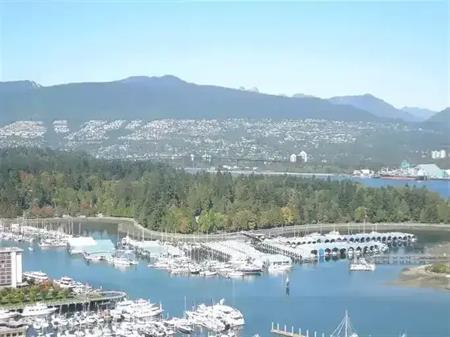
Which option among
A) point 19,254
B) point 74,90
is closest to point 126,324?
point 19,254

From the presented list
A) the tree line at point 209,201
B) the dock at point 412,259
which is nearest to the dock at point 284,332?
the dock at point 412,259

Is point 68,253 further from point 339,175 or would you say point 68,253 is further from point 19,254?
point 339,175

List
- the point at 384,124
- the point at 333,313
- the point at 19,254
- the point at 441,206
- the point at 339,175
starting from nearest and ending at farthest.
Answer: the point at 333,313 → the point at 19,254 → the point at 441,206 → the point at 339,175 → the point at 384,124

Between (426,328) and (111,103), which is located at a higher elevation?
(111,103)

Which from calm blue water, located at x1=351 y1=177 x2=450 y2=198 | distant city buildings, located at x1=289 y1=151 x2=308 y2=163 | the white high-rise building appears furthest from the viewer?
the white high-rise building

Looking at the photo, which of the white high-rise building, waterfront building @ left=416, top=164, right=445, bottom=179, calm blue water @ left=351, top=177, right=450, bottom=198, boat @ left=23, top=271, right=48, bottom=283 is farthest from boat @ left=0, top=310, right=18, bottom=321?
the white high-rise building

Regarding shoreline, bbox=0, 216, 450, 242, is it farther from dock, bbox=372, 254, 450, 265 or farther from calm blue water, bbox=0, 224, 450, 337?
dock, bbox=372, 254, 450, 265

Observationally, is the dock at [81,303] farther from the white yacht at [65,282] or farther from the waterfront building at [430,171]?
the waterfront building at [430,171]
